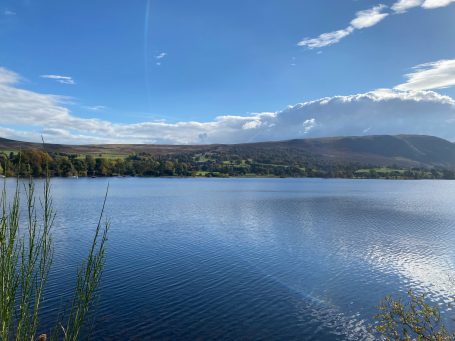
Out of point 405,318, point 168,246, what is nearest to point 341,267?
point 168,246

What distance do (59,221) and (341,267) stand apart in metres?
53.1

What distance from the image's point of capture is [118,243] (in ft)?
189

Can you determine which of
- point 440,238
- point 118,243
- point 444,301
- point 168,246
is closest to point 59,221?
point 118,243

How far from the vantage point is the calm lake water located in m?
31.2

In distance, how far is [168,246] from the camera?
56750 mm

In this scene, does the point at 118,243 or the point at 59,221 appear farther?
the point at 59,221

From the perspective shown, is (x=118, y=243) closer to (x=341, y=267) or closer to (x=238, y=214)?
(x=341, y=267)

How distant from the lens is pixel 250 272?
1791 inches

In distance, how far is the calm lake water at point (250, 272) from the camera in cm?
3122

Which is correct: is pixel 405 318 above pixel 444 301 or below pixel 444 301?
above

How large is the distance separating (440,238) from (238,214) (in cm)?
4327

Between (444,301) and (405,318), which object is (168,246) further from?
(405,318)

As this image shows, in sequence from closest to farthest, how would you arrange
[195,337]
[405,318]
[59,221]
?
[405,318]
[195,337]
[59,221]

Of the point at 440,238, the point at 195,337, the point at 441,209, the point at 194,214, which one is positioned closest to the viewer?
the point at 195,337
